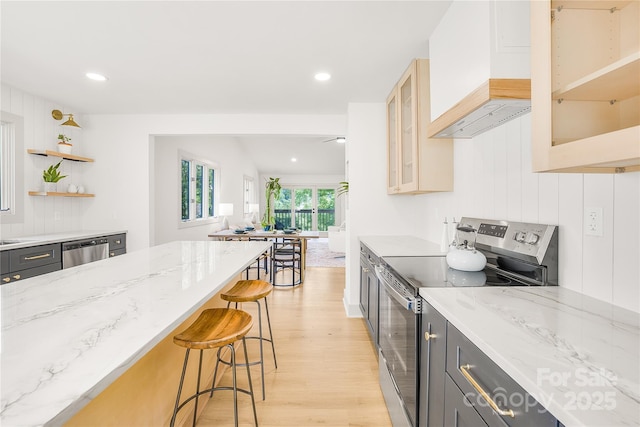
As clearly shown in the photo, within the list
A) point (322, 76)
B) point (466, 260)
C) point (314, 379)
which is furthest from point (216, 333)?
point (322, 76)

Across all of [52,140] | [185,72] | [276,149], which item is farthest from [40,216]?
[276,149]

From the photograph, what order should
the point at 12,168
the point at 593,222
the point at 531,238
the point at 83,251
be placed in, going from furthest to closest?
1. the point at 83,251
2. the point at 12,168
3. the point at 531,238
4. the point at 593,222

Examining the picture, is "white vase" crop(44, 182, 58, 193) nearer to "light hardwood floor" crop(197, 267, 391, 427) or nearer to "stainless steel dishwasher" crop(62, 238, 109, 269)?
"stainless steel dishwasher" crop(62, 238, 109, 269)

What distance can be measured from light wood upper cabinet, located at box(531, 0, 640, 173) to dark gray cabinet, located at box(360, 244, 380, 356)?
1.58 m

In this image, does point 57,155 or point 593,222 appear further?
point 57,155

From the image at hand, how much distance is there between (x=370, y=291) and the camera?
105 inches

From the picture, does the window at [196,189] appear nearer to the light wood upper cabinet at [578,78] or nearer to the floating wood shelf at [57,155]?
the floating wood shelf at [57,155]

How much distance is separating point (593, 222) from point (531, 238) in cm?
28

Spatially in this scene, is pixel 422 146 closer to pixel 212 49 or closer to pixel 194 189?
pixel 212 49

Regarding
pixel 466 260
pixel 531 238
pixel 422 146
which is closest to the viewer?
pixel 531 238

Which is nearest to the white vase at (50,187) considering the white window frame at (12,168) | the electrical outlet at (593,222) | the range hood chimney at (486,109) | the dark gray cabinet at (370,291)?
the white window frame at (12,168)

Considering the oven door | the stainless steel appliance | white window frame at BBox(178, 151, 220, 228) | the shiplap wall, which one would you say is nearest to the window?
white window frame at BBox(178, 151, 220, 228)

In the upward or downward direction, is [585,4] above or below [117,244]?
above

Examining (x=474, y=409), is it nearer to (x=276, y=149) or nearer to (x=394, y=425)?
(x=394, y=425)
